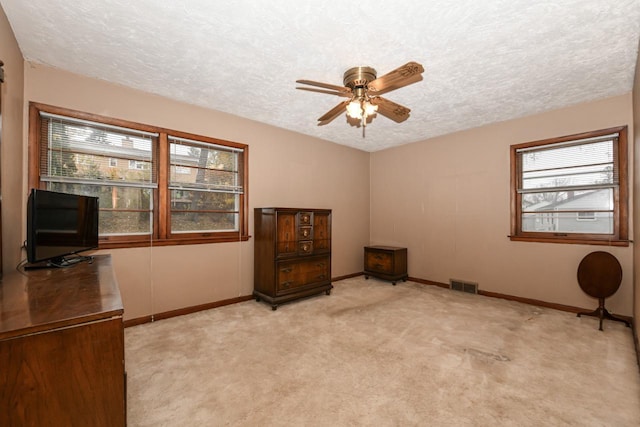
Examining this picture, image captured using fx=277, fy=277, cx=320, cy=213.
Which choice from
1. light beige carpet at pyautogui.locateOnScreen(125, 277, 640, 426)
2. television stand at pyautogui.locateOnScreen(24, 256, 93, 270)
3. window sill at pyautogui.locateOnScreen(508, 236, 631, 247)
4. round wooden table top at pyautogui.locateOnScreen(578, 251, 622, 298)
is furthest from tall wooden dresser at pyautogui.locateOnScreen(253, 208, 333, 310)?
round wooden table top at pyautogui.locateOnScreen(578, 251, 622, 298)

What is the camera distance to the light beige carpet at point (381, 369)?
1718 mm

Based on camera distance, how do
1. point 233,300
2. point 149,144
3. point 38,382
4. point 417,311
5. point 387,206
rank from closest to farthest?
point 38,382, point 149,144, point 417,311, point 233,300, point 387,206

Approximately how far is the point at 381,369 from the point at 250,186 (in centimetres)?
286

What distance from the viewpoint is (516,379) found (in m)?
2.07

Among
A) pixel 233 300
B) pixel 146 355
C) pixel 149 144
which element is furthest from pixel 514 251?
pixel 149 144

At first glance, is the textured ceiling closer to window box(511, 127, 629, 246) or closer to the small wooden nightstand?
window box(511, 127, 629, 246)

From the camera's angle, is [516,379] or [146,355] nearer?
[516,379]

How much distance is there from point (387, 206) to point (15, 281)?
16.5 feet

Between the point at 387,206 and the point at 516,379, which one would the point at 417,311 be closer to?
the point at 516,379

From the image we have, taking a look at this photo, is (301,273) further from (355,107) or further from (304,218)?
(355,107)

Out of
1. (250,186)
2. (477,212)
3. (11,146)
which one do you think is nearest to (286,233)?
(250,186)

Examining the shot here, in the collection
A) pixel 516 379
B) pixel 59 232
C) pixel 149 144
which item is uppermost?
pixel 149 144

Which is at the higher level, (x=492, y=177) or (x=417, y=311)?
(x=492, y=177)

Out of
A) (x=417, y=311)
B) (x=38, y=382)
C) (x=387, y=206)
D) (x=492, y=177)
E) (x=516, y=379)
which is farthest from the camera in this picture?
(x=387, y=206)
